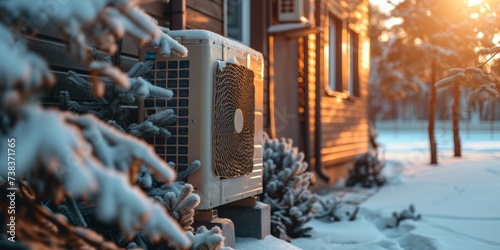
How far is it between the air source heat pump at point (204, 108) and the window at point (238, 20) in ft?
9.90

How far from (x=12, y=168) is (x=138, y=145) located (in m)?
0.94

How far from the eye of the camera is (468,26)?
522cm

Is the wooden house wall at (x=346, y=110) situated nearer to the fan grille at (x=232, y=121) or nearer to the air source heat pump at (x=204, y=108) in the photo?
the fan grille at (x=232, y=121)

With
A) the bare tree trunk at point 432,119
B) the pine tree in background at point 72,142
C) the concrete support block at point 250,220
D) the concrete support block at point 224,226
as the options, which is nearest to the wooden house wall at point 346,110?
the bare tree trunk at point 432,119

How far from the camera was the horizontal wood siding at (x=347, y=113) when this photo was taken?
8.53 metres

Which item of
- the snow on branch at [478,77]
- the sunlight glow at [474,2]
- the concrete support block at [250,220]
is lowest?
the concrete support block at [250,220]

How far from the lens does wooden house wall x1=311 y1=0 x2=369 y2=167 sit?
8.48 meters

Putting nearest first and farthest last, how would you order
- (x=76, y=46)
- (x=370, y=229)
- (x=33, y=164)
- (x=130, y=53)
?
(x=33, y=164)
(x=76, y=46)
(x=130, y=53)
(x=370, y=229)

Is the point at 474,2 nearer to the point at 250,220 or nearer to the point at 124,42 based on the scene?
the point at 250,220

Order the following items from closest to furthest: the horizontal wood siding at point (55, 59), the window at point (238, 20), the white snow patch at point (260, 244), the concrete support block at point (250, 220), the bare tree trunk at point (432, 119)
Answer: the horizontal wood siding at point (55, 59)
the white snow patch at point (260, 244)
the concrete support block at point (250, 220)
the window at point (238, 20)
the bare tree trunk at point (432, 119)

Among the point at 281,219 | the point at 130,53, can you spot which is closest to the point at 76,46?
the point at 130,53

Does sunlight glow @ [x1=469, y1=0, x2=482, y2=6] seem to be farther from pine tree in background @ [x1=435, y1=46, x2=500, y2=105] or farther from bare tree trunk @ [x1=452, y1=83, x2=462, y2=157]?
bare tree trunk @ [x1=452, y1=83, x2=462, y2=157]

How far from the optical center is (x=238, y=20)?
6277 millimetres

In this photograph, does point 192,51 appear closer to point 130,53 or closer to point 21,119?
point 130,53
